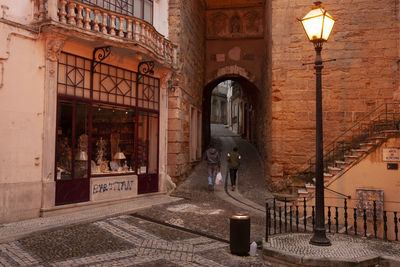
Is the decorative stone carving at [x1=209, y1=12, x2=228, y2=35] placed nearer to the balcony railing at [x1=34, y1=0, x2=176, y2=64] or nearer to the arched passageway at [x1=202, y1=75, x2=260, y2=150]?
the arched passageway at [x1=202, y1=75, x2=260, y2=150]

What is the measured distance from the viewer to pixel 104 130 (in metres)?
9.85

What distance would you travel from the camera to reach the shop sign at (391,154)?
10.0 m

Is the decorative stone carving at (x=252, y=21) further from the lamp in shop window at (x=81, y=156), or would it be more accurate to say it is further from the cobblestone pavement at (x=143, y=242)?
the lamp in shop window at (x=81, y=156)

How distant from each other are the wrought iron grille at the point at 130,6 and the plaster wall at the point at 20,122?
2.32m

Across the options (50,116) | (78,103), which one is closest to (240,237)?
(50,116)

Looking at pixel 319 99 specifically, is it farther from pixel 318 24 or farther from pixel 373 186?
pixel 373 186

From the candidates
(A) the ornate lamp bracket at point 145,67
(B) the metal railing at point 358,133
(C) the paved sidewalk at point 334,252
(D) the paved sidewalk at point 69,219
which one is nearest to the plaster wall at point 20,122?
(D) the paved sidewalk at point 69,219

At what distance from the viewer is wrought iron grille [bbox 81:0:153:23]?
969 centimetres

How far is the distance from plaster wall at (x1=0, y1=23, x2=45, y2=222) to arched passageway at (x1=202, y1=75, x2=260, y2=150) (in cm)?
1173

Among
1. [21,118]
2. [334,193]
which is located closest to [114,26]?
[21,118]

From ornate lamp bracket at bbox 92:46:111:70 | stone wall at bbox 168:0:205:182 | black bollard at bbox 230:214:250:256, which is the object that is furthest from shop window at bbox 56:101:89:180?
black bollard at bbox 230:214:250:256

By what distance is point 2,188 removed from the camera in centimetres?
711

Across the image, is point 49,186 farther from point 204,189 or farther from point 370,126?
point 370,126

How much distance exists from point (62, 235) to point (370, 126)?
33.6 feet
